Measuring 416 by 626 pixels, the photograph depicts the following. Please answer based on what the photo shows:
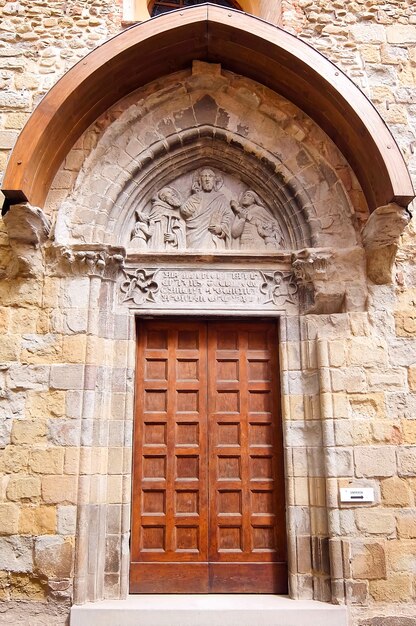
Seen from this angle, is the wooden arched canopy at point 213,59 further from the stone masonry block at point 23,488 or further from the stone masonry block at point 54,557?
the stone masonry block at point 54,557

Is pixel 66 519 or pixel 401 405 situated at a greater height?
pixel 401 405

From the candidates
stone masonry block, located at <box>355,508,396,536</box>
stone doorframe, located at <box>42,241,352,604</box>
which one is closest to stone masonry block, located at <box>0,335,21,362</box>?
stone doorframe, located at <box>42,241,352,604</box>

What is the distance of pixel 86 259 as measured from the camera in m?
4.63

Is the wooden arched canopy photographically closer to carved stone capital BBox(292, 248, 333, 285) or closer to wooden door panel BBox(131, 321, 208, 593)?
carved stone capital BBox(292, 248, 333, 285)

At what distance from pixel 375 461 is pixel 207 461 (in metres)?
1.42

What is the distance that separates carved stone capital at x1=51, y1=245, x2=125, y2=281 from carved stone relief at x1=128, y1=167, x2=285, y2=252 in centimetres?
29

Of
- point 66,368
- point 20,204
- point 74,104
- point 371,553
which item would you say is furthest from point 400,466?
point 74,104

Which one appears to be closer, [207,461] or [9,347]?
[9,347]

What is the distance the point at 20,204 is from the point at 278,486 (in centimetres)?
322

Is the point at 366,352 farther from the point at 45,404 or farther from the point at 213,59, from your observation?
the point at 213,59

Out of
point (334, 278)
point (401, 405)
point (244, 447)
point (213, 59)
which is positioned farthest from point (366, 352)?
point (213, 59)

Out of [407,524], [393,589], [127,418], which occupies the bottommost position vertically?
[393,589]

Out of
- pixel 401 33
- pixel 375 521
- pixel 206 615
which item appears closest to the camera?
pixel 206 615

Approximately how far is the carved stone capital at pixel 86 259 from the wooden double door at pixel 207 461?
0.64m
